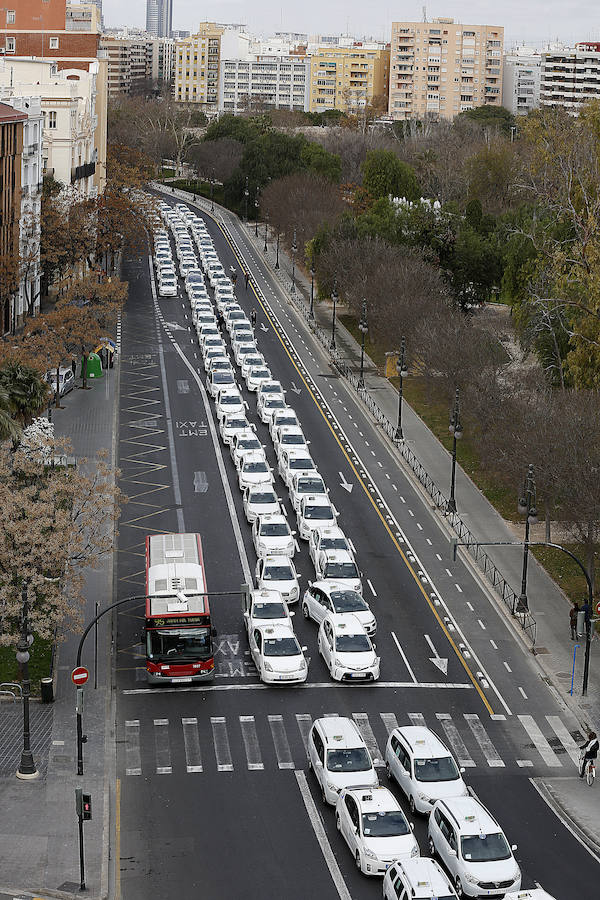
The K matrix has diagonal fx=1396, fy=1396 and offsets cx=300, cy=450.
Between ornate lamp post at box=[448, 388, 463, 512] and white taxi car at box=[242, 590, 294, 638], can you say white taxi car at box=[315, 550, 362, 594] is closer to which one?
white taxi car at box=[242, 590, 294, 638]

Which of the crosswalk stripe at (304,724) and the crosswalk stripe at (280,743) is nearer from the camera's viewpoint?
the crosswalk stripe at (280,743)

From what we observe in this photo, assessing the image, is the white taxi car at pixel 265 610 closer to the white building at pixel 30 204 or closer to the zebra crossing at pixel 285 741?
the zebra crossing at pixel 285 741

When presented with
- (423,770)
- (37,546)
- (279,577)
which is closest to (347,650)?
(279,577)

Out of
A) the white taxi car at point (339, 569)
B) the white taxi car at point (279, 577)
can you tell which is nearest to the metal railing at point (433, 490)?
the white taxi car at point (339, 569)

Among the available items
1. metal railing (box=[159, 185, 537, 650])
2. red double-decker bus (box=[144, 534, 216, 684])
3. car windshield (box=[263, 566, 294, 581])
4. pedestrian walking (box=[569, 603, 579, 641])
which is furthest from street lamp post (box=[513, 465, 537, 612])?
red double-decker bus (box=[144, 534, 216, 684])

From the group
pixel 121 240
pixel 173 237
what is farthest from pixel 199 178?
pixel 121 240

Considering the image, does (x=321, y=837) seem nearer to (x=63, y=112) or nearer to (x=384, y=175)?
(x=63, y=112)

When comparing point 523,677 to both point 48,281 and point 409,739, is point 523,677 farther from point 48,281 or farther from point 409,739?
point 48,281
